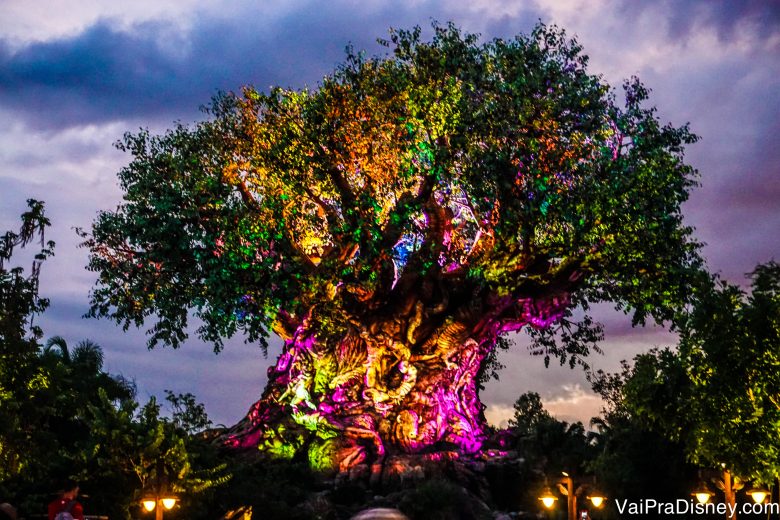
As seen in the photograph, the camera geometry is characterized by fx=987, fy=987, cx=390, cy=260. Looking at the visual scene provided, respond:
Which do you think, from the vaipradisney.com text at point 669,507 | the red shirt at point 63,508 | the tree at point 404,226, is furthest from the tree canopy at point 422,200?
the red shirt at point 63,508

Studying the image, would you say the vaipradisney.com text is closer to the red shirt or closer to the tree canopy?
the tree canopy

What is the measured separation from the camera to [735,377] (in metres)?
23.3

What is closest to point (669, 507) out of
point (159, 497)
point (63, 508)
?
point (159, 497)

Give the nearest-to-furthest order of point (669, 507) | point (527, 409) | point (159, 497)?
point (159, 497) → point (669, 507) → point (527, 409)

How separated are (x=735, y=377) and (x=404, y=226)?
42.2 ft

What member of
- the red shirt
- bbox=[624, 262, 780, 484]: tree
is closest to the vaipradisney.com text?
bbox=[624, 262, 780, 484]: tree

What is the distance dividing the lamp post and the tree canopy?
915 centimetres

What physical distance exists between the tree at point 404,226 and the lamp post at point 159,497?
9123 millimetres

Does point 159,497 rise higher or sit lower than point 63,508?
higher

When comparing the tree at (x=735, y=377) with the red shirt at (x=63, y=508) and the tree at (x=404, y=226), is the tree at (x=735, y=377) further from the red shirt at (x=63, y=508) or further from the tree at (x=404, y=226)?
the red shirt at (x=63, y=508)

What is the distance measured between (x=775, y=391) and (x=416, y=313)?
16.1m

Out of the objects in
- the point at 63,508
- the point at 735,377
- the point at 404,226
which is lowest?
the point at 63,508

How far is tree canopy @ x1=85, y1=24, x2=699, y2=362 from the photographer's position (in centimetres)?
3228

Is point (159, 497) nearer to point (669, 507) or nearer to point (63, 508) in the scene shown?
point (63, 508)
